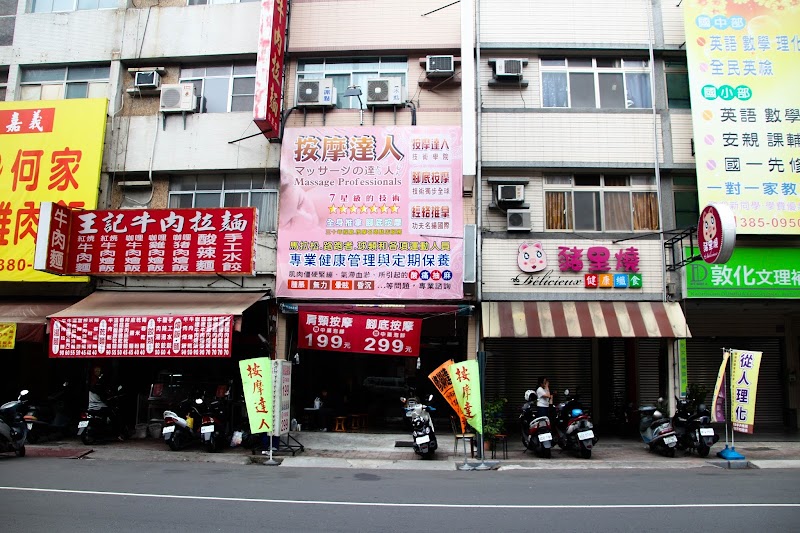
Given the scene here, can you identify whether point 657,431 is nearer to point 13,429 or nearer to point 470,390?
point 470,390

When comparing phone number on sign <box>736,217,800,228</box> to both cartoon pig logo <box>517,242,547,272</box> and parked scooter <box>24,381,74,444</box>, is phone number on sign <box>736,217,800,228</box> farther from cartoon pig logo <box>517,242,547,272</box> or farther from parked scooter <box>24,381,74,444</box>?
parked scooter <box>24,381,74,444</box>

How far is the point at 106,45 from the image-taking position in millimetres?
15719

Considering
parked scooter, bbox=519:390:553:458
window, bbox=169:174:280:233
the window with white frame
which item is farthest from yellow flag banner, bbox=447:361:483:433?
the window with white frame

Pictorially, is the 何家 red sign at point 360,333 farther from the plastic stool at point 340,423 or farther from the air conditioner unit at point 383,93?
the air conditioner unit at point 383,93

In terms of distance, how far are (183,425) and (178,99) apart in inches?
316

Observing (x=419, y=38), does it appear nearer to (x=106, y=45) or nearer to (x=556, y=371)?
(x=106, y=45)

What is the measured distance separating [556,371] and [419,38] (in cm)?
921

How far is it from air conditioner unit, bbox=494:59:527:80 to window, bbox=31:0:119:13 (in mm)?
10382

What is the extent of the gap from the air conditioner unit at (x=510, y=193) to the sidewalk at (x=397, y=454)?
5498mm

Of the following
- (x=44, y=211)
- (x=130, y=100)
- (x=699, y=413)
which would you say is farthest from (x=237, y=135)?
(x=699, y=413)

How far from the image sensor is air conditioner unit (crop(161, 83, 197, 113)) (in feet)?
49.1

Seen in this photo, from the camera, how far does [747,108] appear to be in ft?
43.9

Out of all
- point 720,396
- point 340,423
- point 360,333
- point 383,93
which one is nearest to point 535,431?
point 720,396

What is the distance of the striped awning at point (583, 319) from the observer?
12727mm
